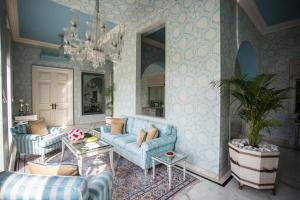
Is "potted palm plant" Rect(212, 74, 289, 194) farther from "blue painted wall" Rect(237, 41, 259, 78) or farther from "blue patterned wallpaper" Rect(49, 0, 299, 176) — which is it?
"blue painted wall" Rect(237, 41, 259, 78)

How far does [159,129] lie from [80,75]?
5.23m

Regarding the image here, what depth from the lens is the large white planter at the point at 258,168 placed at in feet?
6.87

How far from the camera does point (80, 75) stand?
22.5 feet

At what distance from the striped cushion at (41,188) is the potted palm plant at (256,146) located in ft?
7.11

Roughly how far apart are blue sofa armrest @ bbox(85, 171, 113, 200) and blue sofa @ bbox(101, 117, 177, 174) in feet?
4.04

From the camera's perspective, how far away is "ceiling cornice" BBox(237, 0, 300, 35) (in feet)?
10.7

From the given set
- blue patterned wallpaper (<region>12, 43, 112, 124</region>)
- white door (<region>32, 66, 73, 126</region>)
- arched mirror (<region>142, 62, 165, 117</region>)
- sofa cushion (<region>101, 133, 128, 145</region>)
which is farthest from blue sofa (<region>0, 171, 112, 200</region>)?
white door (<region>32, 66, 73, 126</region>)

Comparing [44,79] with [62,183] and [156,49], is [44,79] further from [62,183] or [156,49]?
[62,183]

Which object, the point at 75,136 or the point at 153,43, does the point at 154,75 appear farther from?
the point at 75,136

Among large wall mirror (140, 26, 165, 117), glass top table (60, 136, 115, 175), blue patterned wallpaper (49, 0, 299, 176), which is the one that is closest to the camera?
glass top table (60, 136, 115, 175)

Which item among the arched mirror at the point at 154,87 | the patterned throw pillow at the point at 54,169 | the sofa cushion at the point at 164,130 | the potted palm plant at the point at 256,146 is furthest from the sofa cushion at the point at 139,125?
the arched mirror at the point at 154,87

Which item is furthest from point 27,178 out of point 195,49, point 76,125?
point 76,125

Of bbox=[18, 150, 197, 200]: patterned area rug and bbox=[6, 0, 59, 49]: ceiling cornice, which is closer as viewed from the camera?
bbox=[18, 150, 197, 200]: patterned area rug

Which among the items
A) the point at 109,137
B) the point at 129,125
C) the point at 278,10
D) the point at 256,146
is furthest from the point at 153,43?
the point at 256,146
